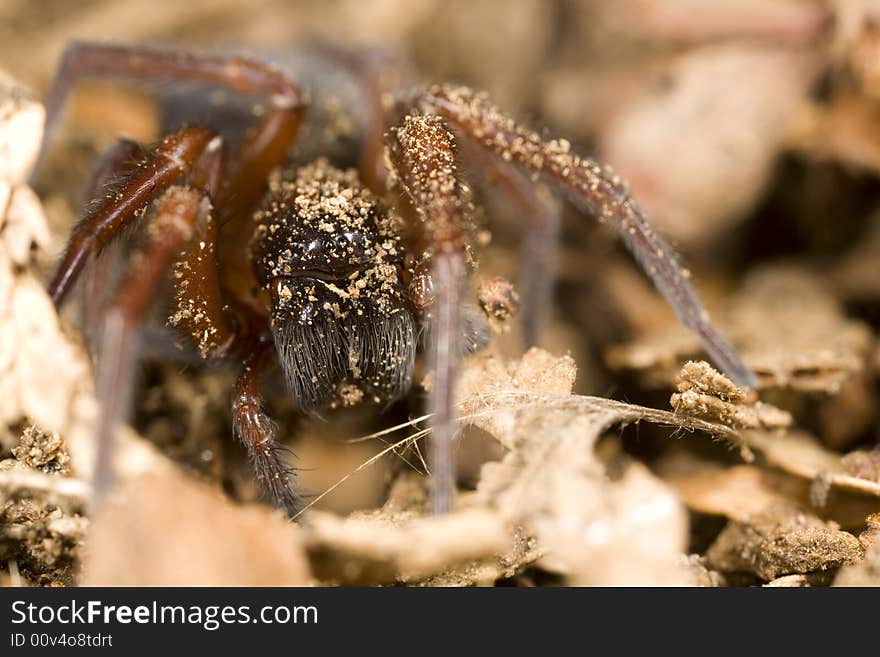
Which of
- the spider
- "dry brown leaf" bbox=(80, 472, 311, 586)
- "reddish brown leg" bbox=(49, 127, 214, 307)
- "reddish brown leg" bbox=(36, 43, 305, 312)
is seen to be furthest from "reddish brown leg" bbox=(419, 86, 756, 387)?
"dry brown leaf" bbox=(80, 472, 311, 586)

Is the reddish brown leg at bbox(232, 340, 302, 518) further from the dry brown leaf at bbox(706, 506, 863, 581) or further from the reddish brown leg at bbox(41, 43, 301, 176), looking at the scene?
the dry brown leaf at bbox(706, 506, 863, 581)

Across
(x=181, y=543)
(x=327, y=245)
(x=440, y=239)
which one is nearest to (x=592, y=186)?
(x=440, y=239)

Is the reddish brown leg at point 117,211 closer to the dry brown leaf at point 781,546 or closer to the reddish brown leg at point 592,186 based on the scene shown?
the reddish brown leg at point 592,186

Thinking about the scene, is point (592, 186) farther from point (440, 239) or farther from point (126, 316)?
point (126, 316)

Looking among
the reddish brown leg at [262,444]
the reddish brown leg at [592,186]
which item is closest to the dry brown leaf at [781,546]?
the reddish brown leg at [592,186]

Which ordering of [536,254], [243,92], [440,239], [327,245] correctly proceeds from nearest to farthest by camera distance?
1. [440,239]
2. [327,245]
3. [243,92]
4. [536,254]

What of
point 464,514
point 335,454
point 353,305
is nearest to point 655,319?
point 335,454
